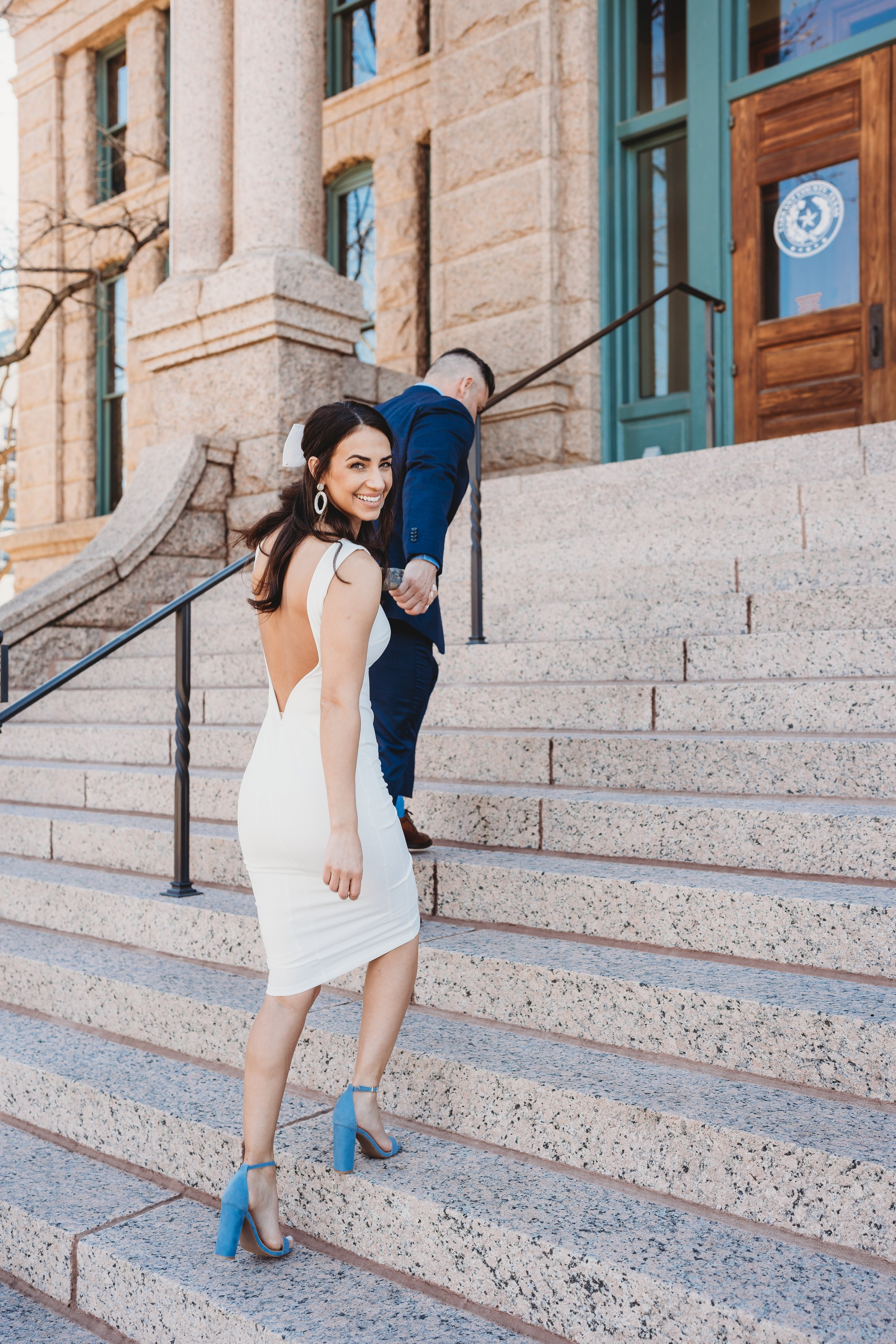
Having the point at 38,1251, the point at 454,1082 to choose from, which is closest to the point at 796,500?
the point at 454,1082

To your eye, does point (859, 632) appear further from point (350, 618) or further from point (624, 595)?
point (350, 618)

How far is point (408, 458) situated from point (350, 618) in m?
1.17

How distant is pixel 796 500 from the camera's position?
5297mm

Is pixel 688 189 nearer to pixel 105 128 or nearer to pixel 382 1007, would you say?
pixel 382 1007

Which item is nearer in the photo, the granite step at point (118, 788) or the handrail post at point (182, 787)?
the handrail post at point (182, 787)

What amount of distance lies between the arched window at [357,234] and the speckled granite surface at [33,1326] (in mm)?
9695

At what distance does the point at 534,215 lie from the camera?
9133 millimetres

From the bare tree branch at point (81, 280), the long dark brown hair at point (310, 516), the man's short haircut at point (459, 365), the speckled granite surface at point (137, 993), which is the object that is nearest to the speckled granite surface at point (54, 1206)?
the speckled granite surface at point (137, 993)

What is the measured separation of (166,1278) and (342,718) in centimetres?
126

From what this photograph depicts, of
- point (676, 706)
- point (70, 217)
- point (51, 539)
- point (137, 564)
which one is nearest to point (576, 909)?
point (676, 706)

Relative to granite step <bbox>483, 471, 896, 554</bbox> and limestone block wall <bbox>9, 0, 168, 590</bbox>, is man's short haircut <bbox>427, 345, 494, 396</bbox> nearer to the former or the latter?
granite step <bbox>483, 471, 896, 554</bbox>

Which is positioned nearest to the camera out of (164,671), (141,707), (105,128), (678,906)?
(678,906)

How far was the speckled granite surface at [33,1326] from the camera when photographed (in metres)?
2.47

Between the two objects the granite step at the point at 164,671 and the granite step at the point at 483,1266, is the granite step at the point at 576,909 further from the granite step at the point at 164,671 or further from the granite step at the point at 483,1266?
the granite step at the point at 164,671
